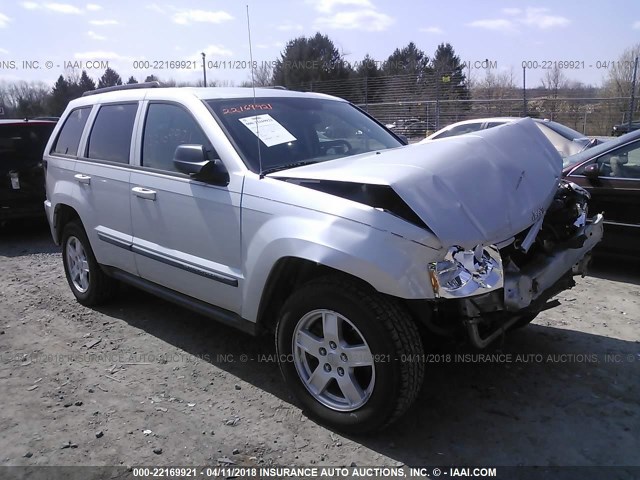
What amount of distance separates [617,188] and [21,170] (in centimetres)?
761

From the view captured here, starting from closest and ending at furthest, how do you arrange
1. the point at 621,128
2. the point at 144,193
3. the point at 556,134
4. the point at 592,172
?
the point at 144,193 < the point at 592,172 < the point at 556,134 < the point at 621,128

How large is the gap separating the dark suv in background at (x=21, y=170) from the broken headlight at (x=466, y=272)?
23.4 feet

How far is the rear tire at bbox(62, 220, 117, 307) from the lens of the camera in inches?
196

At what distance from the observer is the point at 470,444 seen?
297 centimetres

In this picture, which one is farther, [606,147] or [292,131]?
[606,147]

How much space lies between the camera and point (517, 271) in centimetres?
300

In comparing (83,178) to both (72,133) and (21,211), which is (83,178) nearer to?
(72,133)

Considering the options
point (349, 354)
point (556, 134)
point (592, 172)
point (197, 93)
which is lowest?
point (349, 354)

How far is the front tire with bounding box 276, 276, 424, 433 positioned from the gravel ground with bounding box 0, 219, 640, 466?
0.19 meters

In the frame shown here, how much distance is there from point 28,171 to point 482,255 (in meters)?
7.29

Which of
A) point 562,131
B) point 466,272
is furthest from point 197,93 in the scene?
point 562,131

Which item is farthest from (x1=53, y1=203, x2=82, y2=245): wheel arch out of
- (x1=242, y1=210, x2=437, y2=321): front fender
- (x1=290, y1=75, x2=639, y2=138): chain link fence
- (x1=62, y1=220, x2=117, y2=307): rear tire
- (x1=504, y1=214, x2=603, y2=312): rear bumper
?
(x1=290, y1=75, x2=639, y2=138): chain link fence

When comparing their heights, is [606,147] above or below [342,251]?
above

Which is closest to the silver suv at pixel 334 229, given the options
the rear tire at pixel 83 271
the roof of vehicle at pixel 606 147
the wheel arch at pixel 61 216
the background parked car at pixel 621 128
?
the rear tire at pixel 83 271
